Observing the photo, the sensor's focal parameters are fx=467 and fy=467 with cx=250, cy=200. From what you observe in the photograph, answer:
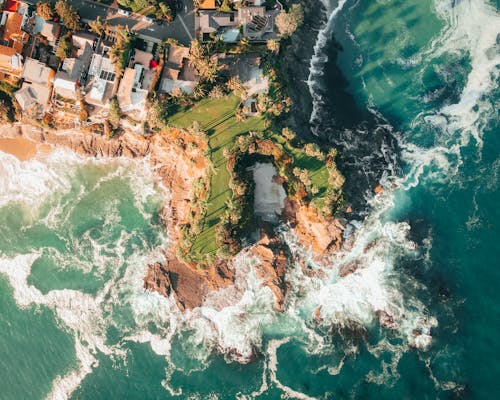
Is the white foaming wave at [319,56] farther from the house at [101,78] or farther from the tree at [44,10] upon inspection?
the tree at [44,10]

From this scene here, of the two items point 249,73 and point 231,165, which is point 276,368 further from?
point 249,73

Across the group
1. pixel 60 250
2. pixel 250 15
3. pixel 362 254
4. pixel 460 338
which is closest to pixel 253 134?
pixel 250 15

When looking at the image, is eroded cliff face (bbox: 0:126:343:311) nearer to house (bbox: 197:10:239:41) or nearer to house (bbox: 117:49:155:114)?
house (bbox: 117:49:155:114)

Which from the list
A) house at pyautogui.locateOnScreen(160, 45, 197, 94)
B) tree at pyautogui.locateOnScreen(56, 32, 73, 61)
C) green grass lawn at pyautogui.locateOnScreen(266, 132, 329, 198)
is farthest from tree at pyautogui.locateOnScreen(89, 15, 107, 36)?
green grass lawn at pyautogui.locateOnScreen(266, 132, 329, 198)

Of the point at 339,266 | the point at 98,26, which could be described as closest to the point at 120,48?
the point at 98,26

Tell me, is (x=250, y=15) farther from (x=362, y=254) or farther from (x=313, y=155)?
(x=362, y=254)

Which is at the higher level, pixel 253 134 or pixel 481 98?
pixel 481 98
